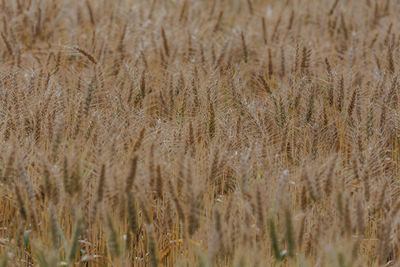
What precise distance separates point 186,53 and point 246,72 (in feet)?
1.15

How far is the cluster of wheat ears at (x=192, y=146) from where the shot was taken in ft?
4.80

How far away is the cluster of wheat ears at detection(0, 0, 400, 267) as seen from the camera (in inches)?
57.6

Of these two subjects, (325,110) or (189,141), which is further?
(325,110)

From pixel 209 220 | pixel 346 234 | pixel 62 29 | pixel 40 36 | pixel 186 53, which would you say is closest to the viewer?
pixel 346 234

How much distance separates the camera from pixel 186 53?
317 centimetres

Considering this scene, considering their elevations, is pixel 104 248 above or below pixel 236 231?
below

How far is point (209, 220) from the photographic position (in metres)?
1.63

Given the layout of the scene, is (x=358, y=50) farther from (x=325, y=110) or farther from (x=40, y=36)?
(x=40, y=36)

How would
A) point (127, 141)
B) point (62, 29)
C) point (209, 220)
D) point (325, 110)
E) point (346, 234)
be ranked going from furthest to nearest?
point (62, 29) → point (325, 110) → point (127, 141) → point (209, 220) → point (346, 234)

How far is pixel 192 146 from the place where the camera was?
191cm

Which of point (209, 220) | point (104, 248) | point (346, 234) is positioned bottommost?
point (104, 248)

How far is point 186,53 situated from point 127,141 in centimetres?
135

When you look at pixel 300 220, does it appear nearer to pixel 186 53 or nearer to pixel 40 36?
pixel 186 53

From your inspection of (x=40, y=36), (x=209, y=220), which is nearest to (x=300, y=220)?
(x=209, y=220)
